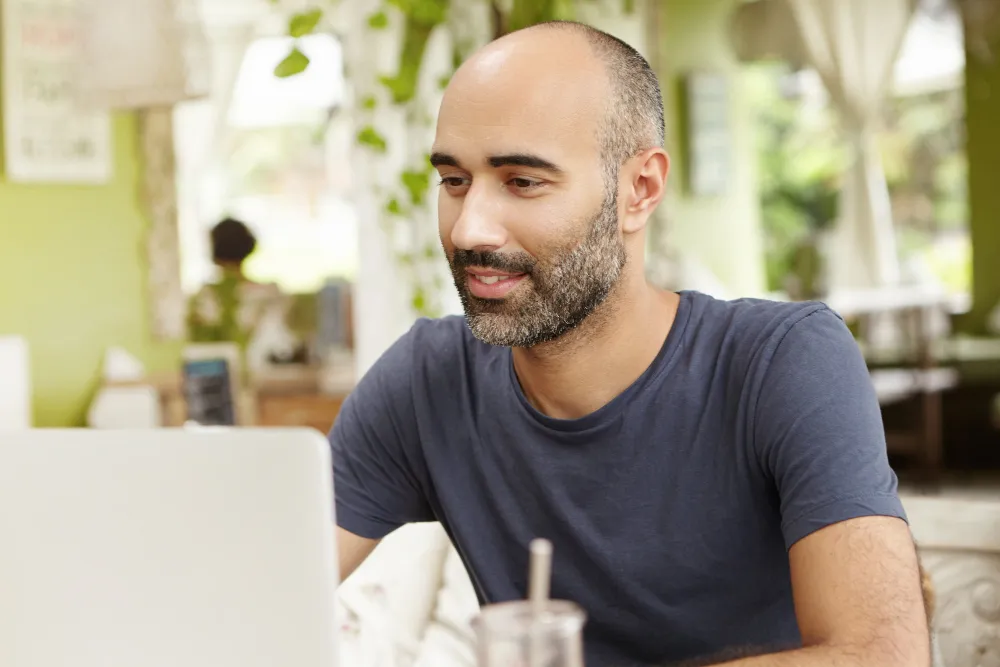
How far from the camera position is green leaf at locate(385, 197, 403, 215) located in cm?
271

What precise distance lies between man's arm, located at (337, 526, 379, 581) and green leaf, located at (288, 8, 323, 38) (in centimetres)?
117

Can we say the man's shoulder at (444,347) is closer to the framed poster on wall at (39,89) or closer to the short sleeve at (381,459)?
the short sleeve at (381,459)

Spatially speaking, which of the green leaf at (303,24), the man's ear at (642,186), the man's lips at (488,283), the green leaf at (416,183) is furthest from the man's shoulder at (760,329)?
the green leaf at (416,183)

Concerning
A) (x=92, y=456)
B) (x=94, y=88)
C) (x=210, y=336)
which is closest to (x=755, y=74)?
(x=210, y=336)

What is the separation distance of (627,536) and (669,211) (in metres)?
4.64

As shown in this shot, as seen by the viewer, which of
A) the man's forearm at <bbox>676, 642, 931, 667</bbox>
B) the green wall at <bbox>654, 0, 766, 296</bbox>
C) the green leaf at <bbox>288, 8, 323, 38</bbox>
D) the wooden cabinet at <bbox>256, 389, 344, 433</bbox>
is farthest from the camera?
the green wall at <bbox>654, 0, 766, 296</bbox>

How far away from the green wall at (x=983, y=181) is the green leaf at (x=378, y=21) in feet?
15.0

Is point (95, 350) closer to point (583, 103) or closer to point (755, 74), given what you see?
point (583, 103)

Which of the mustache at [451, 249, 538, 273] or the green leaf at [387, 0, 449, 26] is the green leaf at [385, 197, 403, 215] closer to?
the green leaf at [387, 0, 449, 26]

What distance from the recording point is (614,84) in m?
1.33

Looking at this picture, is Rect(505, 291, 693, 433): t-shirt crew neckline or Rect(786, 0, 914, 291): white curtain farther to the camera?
Rect(786, 0, 914, 291): white curtain

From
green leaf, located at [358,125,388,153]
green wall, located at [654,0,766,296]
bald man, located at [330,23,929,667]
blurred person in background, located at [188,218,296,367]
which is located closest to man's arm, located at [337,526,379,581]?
bald man, located at [330,23,929,667]

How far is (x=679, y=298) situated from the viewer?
55.8 inches

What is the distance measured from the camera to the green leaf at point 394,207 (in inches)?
107
